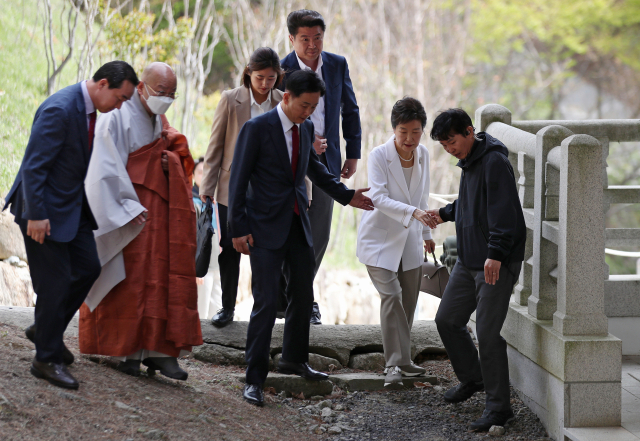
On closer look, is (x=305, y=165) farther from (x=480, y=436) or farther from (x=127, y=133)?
(x=480, y=436)

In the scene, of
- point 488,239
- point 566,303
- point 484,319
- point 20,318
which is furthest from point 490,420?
point 20,318

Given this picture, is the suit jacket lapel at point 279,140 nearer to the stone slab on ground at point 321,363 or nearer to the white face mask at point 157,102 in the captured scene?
the white face mask at point 157,102

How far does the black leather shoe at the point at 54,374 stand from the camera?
357 cm

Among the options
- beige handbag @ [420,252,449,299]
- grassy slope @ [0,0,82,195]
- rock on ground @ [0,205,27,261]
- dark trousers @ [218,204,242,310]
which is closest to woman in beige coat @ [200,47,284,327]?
dark trousers @ [218,204,242,310]

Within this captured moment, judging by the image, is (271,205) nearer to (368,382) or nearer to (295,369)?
(295,369)

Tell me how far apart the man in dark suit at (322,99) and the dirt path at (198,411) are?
3.53ft

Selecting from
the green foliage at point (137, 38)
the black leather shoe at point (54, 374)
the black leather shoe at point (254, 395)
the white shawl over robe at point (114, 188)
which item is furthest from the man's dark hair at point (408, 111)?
the green foliage at point (137, 38)

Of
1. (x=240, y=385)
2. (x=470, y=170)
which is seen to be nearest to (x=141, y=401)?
(x=240, y=385)

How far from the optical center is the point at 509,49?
19.2m

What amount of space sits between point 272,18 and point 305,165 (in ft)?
31.4

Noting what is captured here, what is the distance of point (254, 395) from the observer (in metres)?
4.23

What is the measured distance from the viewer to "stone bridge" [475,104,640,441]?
371cm

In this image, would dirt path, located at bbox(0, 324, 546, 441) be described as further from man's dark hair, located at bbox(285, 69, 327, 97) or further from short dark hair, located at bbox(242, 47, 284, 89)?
short dark hair, located at bbox(242, 47, 284, 89)

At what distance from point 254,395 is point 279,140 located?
1563 mm
